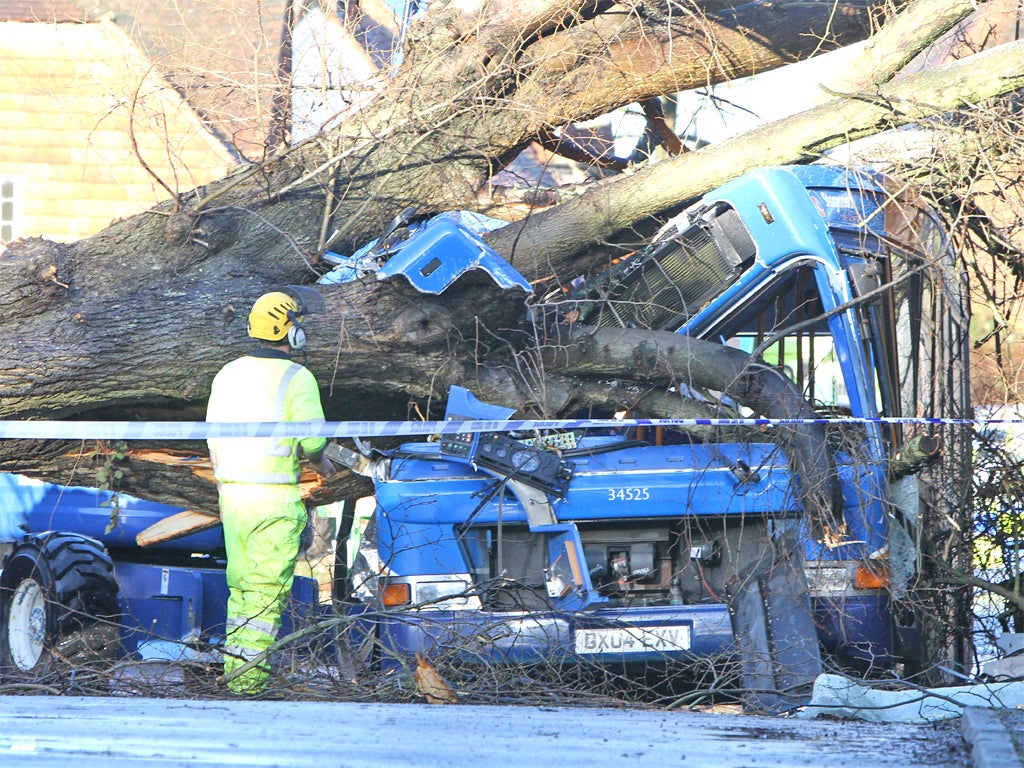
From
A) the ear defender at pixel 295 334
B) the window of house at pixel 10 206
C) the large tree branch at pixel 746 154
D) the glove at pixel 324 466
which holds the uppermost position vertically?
the window of house at pixel 10 206

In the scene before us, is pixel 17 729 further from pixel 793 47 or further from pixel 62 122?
pixel 62 122

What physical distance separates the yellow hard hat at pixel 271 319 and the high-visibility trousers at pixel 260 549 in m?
0.75

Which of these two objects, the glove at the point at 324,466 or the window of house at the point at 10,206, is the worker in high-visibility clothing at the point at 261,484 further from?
the window of house at the point at 10,206

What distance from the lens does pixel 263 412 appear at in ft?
17.9

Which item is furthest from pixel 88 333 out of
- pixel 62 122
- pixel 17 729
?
pixel 62 122

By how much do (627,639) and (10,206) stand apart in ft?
48.6

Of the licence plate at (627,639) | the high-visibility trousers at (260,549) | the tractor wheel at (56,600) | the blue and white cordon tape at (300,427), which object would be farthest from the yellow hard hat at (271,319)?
the licence plate at (627,639)

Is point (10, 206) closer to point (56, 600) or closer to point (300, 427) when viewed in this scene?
point (56, 600)

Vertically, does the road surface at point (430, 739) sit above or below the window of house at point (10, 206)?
below

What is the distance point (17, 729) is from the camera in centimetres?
309

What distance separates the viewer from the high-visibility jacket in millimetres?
5375

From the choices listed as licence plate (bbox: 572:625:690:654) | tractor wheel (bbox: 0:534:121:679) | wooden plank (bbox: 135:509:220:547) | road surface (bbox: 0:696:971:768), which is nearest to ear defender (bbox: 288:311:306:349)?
wooden plank (bbox: 135:509:220:547)

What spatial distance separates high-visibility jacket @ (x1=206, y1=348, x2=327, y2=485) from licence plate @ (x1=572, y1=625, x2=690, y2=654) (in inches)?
59.9

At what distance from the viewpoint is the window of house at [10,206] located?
53.9 ft
